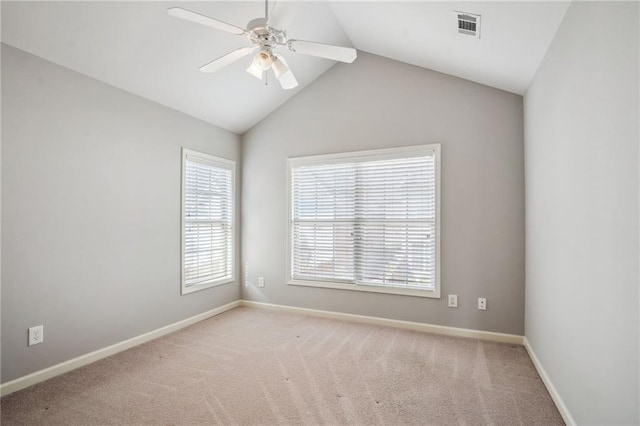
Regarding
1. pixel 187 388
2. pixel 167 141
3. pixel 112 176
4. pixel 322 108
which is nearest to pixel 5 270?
pixel 112 176

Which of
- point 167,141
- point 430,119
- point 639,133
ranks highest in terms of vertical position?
point 430,119

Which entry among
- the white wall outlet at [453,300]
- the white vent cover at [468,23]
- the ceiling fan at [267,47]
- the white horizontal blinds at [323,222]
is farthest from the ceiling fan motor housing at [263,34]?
the white wall outlet at [453,300]

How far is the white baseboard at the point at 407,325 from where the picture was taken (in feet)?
10.4

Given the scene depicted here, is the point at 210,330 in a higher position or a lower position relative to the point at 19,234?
lower

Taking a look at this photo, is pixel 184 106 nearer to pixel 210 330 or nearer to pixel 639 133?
pixel 210 330

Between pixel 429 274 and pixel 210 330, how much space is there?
2.52 meters

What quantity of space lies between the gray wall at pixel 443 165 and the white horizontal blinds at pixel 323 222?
0.62 feet

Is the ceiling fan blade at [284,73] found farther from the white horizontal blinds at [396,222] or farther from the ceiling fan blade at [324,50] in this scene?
the white horizontal blinds at [396,222]

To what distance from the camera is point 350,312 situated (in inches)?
151

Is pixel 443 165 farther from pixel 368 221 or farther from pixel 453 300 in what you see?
pixel 453 300

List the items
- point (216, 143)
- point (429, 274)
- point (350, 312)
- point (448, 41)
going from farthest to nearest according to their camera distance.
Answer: point (216, 143) → point (350, 312) → point (429, 274) → point (448, 41)

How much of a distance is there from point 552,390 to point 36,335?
12.4ft

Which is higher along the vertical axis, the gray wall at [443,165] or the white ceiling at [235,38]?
the white ceiling at [235,38]

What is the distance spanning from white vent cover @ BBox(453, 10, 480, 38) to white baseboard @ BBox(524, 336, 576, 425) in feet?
8.62
